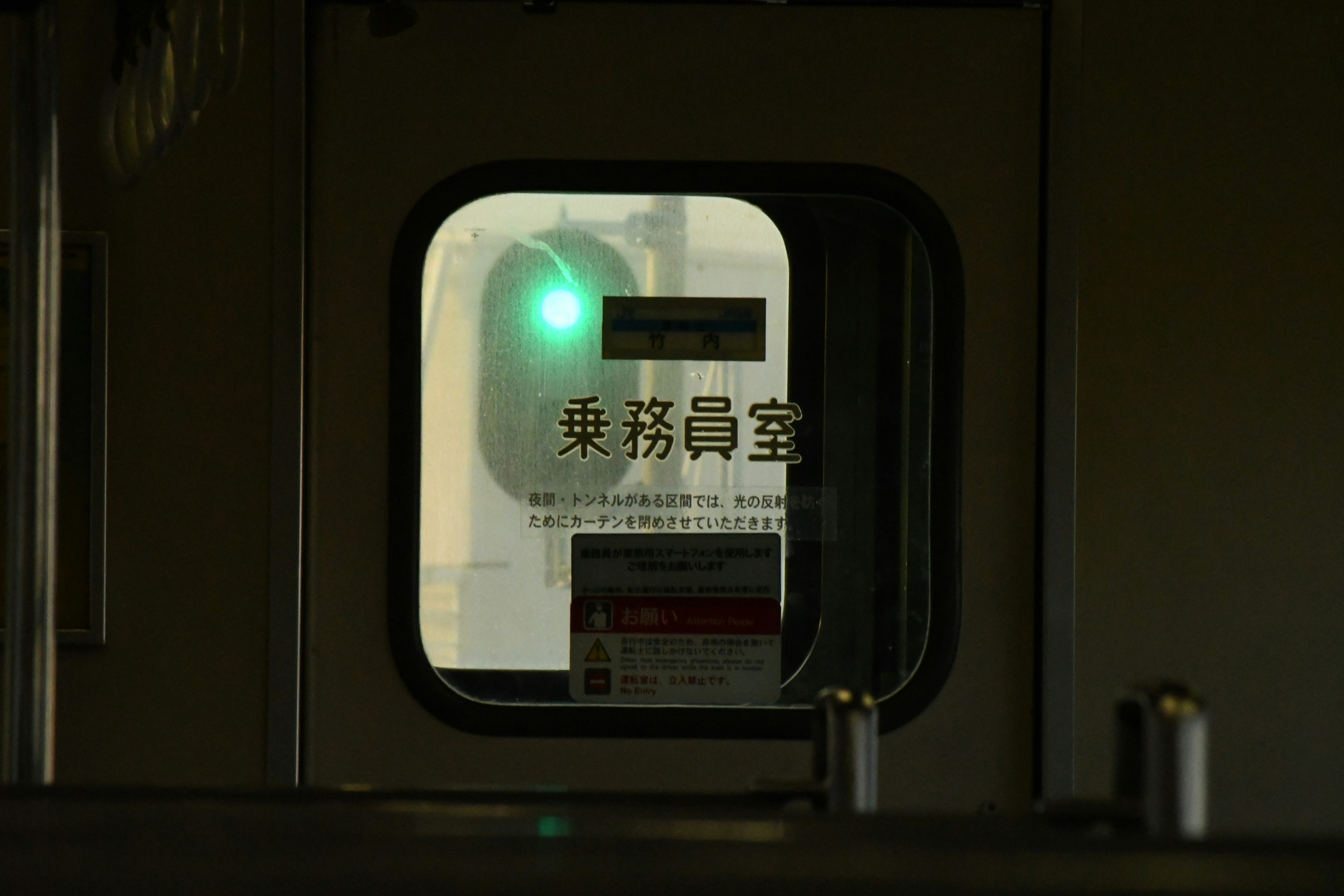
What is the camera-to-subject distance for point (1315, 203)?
4.94ft

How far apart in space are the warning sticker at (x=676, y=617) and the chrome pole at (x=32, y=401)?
2.53ft

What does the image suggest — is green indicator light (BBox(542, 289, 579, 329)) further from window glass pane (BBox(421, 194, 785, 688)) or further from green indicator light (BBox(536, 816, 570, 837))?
green indicator light (BBox(536, 816, 570, 837))

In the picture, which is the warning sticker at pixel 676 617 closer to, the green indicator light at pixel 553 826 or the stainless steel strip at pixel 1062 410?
the stainless steel strip at pixel 1062 410

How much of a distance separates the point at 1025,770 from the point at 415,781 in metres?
0.81

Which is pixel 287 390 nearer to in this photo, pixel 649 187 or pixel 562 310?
pixel 562 310

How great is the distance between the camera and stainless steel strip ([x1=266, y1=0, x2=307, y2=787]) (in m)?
1.49

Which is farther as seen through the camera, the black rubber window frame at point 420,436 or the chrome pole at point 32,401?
the black rubber window frame at point 420,436

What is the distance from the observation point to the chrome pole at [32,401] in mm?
833

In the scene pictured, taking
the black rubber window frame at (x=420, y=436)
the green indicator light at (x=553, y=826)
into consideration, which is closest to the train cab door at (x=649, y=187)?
the black rubber window frame at (x=420, y=436)

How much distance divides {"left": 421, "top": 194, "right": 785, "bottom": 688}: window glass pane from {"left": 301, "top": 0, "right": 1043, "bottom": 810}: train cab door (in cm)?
6

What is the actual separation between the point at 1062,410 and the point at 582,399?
2.08ft

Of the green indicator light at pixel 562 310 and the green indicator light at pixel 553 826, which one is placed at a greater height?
the green indicator light at pixel 562 310

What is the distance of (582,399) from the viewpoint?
5.13 feet

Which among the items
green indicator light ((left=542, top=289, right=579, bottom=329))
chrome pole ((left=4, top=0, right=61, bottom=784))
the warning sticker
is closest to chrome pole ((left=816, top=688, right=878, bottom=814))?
chrome pole ((left=4, top=0, right=61, bottom=784))
